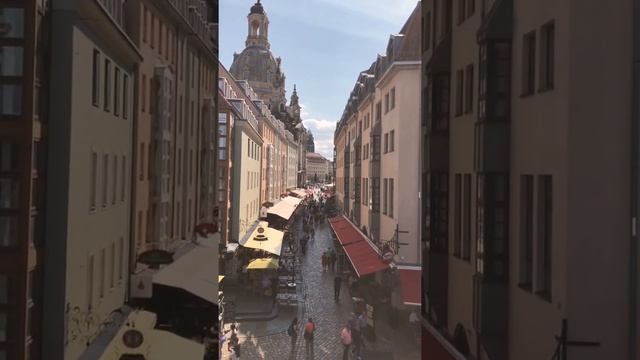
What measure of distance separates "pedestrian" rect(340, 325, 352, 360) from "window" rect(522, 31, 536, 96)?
3.86ft

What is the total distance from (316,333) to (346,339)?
13cm

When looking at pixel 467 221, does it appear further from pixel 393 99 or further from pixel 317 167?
pixel 317 167

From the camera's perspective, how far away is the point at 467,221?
2.23m

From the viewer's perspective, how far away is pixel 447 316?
2357 mm

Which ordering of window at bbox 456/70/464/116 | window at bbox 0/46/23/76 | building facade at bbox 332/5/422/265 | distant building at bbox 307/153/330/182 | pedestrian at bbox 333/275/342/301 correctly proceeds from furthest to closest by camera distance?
1. distant building at bbox 307/153/330/182
2. pedestrian at bbox 333/275/342/301
3. building facade at bbox 332/5/422/265
4. window at bbox 456/70/464/116
5. window at bbox 0/46/23/76

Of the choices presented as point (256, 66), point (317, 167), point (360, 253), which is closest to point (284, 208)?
point (317, 167)

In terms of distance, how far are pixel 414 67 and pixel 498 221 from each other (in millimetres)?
759

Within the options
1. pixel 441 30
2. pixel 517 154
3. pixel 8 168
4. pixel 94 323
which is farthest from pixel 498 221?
pixel 8 168

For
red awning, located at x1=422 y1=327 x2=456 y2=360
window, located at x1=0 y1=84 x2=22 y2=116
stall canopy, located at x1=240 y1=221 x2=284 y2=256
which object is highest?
window, located at x1=0 y1=84 x2=22 y2=116

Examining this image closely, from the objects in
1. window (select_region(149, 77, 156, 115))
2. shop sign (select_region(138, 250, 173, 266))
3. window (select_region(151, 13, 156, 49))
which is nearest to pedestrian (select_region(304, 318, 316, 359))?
shop sign (select_region(138, 250, 173, 266))

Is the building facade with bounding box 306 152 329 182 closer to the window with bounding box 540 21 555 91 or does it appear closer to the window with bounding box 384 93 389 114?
Answer: the window with bounding box 384 93 389 114

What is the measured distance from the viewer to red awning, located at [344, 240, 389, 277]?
97.3 inches

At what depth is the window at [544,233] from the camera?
1.81 metres

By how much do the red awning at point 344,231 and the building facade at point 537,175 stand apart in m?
0.43
